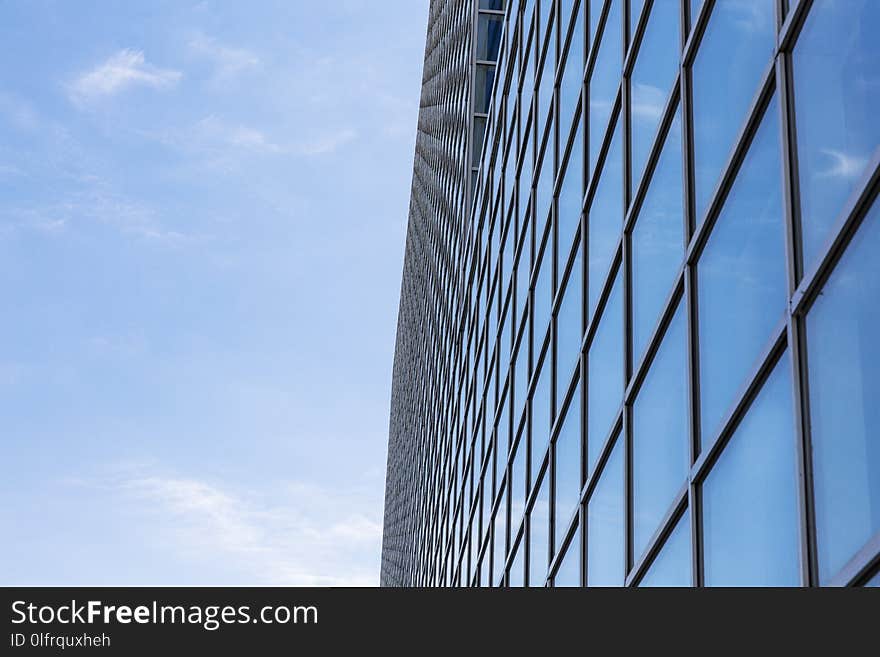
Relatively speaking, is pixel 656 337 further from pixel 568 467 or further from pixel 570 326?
pixel 570 326

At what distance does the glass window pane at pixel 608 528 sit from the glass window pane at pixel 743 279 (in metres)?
3.28

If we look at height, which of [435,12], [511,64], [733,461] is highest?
[435,12]

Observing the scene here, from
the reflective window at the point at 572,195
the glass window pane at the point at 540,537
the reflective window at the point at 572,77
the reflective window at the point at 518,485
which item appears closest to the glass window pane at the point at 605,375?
the reflective window at the point at 572,195

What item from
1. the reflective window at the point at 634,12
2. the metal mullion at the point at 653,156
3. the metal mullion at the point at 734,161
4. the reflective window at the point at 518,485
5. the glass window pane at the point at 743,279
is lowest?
the glass window pane at the point at 743,279

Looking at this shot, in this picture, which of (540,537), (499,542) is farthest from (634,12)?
(499,542)

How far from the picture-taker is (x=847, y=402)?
26.6 ft

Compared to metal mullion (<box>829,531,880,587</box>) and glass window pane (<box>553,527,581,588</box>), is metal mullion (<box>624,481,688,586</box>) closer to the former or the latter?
glass window pane (<box>553,527,581,588</box>)

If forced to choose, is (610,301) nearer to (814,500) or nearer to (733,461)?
(733,461)

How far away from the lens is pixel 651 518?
41.3 ft

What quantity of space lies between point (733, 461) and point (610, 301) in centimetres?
558

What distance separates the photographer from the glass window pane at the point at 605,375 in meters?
14.7

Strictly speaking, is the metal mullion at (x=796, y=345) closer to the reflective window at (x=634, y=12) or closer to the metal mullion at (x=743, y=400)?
the metal mullion at (x=743, y=400)

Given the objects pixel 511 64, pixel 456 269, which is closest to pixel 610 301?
pixel 511 64

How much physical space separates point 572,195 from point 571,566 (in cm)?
547
